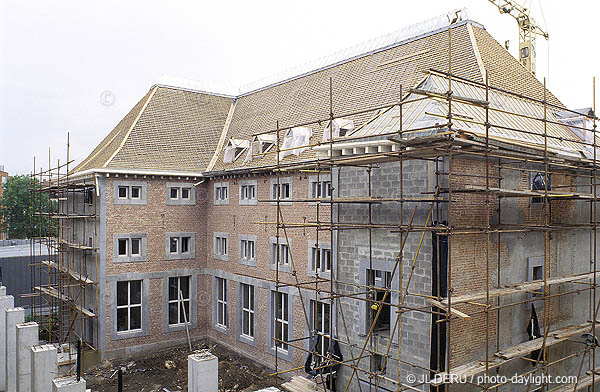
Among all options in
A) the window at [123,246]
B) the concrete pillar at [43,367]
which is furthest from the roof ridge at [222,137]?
the concrete pillar at [43,367]

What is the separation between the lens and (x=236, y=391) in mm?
19594

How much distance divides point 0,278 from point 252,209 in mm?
20367

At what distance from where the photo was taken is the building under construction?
41.4ft

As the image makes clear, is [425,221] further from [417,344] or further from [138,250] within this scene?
[138,250]

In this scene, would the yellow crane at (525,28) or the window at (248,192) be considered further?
the yellow crane at (525,28)

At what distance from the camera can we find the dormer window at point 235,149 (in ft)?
81.4

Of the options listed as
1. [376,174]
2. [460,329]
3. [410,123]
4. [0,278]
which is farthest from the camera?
[0,278]

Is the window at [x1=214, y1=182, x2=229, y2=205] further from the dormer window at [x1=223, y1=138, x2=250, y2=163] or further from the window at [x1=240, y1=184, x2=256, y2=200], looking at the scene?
the window at [x1=240, y1=184, x2=256, y2=200]

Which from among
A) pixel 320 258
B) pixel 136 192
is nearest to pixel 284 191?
pixel 320 258

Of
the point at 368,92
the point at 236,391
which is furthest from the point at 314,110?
the point at 236,391

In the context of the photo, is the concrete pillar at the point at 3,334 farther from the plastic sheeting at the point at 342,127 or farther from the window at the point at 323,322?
the plastic sheeting at the point at 342,127

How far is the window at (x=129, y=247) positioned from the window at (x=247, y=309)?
206 inches

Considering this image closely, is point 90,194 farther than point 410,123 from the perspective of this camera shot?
Yes

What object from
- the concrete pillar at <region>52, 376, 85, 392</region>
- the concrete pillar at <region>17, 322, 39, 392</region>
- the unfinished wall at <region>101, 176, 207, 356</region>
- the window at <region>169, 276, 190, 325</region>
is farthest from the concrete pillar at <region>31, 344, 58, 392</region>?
the window at <region>169, 276, 190, 325</region>
